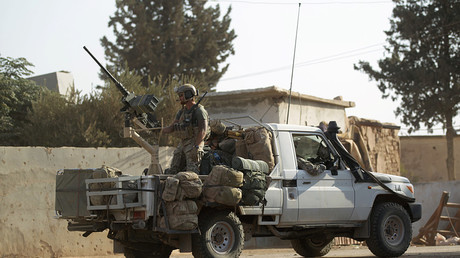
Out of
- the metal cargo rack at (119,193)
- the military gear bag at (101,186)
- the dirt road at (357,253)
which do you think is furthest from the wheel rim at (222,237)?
the dirt road at (357,253)

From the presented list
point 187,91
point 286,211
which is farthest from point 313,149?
point 187,91

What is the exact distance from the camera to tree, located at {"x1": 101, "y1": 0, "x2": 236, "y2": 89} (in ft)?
124

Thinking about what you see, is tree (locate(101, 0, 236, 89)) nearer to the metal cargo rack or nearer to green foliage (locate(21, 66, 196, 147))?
green foliage (locate(21, 66, 196, 147))

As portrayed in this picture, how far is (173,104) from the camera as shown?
18.7 m

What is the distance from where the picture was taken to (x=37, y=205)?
1226cm

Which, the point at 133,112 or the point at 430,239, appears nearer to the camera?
the point at 133,112

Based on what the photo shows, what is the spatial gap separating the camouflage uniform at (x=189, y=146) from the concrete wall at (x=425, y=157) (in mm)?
33765

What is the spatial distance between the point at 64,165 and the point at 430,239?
32.3 ft

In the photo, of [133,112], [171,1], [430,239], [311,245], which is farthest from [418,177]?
[133,112]

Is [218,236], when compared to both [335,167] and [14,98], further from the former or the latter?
[14,98]

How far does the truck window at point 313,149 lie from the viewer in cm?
1049

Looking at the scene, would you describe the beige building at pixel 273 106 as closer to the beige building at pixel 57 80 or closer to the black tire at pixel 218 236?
the beige building at pixel 57 80

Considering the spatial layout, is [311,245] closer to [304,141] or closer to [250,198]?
[304,141]

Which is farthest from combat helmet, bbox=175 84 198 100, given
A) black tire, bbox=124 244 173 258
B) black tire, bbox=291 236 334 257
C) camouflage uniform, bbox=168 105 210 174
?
black tire, bbox=291 236 334 257
